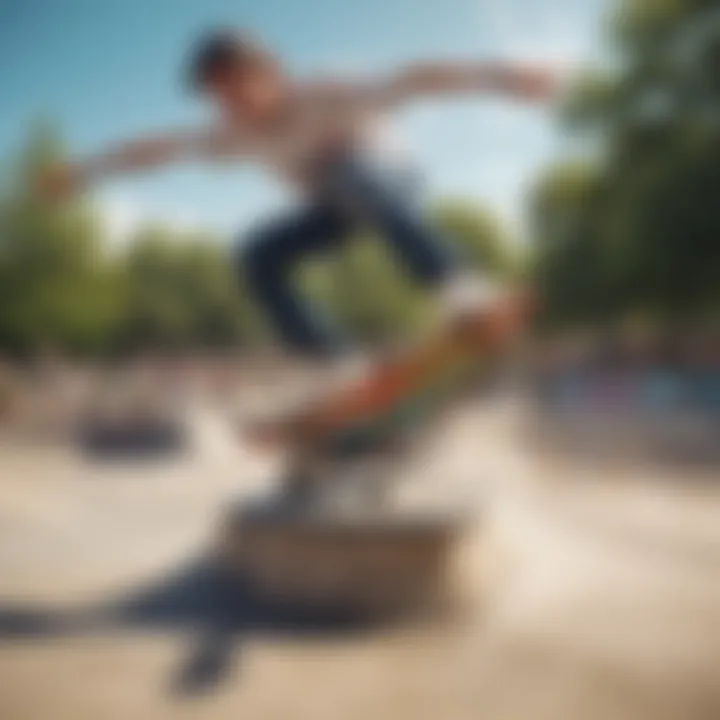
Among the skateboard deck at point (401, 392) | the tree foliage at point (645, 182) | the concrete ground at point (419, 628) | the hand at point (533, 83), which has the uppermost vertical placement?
the hand at point (533, 83)

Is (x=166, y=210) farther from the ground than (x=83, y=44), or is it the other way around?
(x=83, y=44)

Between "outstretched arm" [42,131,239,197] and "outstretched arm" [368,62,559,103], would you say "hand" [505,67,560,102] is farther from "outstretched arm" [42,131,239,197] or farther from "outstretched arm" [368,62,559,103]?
"outstretched arm" [42,131,239,197]

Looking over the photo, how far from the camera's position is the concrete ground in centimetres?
101

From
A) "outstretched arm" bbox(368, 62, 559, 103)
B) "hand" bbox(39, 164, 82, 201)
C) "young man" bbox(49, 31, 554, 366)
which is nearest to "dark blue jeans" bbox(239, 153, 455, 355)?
"young man" bbox(49, 31, 554, 366)

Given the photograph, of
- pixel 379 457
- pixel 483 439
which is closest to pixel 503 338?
pixel 483 439

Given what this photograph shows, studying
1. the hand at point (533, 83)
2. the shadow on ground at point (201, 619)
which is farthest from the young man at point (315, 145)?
the shadow on ground at point (201, 619)

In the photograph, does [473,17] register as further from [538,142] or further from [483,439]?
[483,439]

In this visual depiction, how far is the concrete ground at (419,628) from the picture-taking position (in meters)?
1.01

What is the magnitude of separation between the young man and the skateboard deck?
0.26ft

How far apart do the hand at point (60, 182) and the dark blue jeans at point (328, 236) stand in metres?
0.27

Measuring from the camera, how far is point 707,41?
1.06 meters

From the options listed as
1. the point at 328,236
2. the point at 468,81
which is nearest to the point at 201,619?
the point at 328,236

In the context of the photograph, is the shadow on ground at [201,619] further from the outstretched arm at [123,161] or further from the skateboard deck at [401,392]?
the outstretched arm at [123,161]

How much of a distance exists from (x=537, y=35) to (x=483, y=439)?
50 cm
